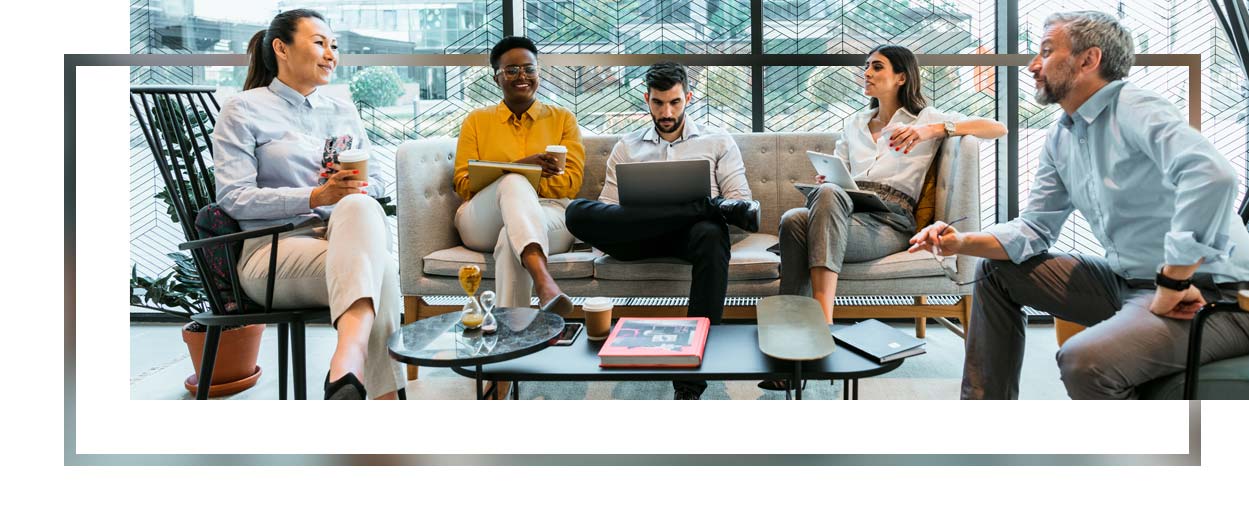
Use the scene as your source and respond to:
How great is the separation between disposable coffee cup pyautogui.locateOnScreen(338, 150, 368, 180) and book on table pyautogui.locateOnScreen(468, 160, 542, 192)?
2.08 ft

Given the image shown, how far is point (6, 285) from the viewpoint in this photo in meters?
1.53

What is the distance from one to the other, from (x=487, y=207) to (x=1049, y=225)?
1.63m

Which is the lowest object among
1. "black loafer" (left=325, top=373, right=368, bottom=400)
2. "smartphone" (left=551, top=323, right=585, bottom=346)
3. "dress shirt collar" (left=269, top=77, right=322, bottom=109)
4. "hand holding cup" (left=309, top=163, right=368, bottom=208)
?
"black loafer" (left=325, top=373, right=368, bottom=400)

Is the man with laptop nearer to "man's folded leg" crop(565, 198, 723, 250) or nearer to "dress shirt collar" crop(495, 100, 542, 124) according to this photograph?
"man's folded leg" crop(565, 198, 723, 250)

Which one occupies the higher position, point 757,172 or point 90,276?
point 757,172

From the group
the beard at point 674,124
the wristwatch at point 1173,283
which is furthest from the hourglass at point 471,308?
the wristwatch at point 1173,283

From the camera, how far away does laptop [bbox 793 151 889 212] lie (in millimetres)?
2479

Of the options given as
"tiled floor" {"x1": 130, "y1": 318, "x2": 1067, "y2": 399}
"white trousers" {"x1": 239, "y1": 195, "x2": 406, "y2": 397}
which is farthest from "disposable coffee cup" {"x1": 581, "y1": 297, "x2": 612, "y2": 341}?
"tiled floor" {"x1": 130, "y1": 318, "x2": 1067, "y2": 399}

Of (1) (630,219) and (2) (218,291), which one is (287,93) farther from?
(1) (630,219)

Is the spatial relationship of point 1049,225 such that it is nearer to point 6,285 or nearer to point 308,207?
point 308,207
